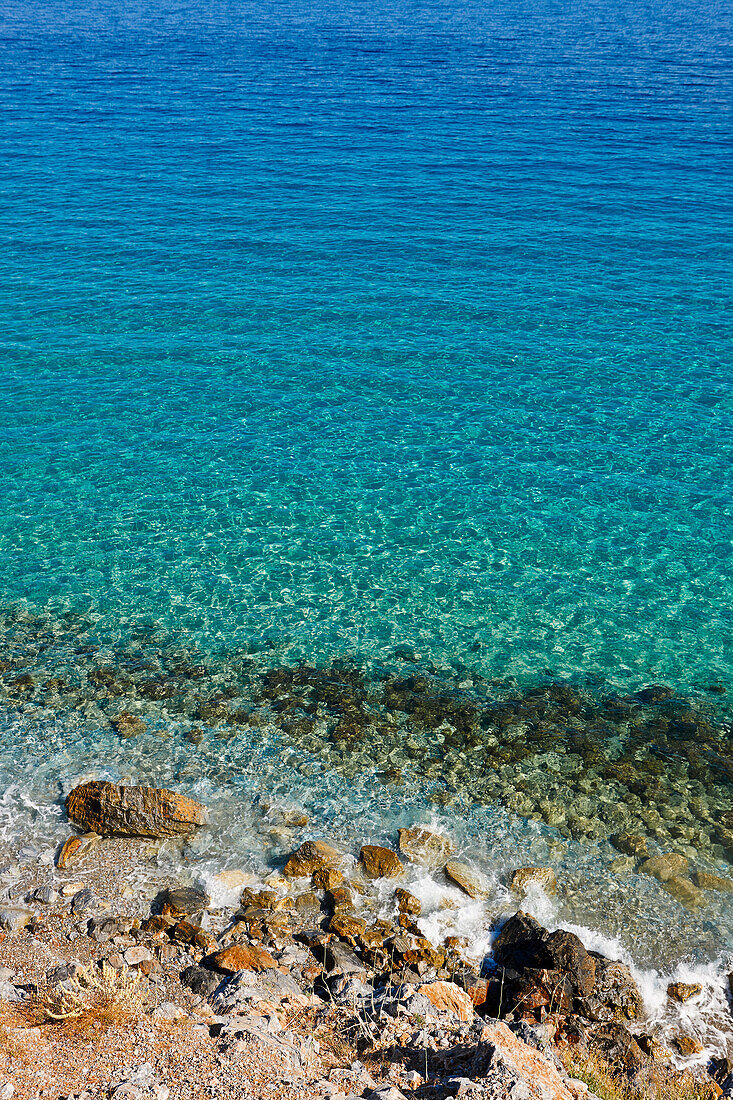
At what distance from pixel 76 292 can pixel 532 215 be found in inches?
687

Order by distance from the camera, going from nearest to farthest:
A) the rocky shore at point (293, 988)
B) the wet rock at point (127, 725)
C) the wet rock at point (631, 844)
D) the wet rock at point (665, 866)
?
1. the rocky shore at point (293, 988)
2. the wet rock at point (665, 866)
3. the wet rock at point (631, 844)
4. the wet rock at point (127, 725)

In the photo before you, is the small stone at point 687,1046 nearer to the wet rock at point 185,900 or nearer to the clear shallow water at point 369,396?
the clear shallow water at point 369,396

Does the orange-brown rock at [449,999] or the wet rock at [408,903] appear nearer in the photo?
the orange-brown rock at [449,999]

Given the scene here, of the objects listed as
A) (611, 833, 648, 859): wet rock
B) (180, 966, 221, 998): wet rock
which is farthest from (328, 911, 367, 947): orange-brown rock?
(611, 833, 648, 859): wet rock

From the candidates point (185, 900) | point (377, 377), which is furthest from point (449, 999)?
point (377, 377)

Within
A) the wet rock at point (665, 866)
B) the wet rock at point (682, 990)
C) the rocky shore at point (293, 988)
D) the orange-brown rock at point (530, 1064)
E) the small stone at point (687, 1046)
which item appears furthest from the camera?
the wet rock at point (665, 866)

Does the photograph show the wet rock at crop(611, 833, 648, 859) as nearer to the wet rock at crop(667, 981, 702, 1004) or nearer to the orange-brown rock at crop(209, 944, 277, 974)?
the wet rock at crop(667, 981, 702, 1004)

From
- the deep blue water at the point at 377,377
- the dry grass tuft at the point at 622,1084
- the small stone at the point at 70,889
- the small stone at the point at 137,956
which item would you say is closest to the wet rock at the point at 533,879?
the dry grass tuft at the point at 622,1084

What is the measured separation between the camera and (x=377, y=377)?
76.0 ft

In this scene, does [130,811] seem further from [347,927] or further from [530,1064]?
[530,1064]

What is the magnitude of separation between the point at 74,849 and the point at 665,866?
7.73 meters

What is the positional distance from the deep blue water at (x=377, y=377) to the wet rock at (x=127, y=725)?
89.8 inches

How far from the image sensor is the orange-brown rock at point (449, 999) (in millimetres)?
8719

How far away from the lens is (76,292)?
26750 millimetres
